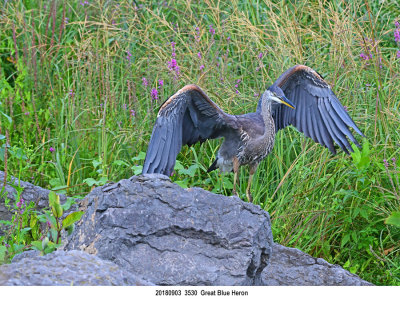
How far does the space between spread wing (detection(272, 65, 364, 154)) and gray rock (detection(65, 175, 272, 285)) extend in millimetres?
1526

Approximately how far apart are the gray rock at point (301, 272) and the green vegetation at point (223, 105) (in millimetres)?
460

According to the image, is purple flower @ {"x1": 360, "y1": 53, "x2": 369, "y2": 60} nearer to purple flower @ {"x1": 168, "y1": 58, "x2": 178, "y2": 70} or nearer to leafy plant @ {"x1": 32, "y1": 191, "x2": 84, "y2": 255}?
purple flower @ {"x1": 168, "y1": 58, "x2": 178, "y2": 70}

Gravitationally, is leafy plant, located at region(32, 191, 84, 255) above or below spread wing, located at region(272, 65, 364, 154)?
below

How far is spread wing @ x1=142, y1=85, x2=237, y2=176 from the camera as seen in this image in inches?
168

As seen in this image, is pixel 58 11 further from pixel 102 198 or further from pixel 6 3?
pixel 102 198

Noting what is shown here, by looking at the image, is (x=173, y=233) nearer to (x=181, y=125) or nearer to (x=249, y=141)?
(x=181, y=125)

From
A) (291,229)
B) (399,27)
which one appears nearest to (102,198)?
(291,229)

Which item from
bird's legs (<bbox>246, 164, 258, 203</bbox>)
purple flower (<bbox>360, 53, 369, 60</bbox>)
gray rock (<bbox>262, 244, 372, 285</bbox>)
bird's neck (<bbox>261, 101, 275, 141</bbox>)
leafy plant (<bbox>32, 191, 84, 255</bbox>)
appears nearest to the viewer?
leafy plant (<bbox>32, 191, 84, 255</bbox>)

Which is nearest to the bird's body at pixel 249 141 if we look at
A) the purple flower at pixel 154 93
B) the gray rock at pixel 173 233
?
the purple flower at pixel 154 93

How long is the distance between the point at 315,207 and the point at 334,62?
123 centimetres

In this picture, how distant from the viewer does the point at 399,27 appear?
17.2 feet

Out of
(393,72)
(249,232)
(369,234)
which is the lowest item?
(369,234)

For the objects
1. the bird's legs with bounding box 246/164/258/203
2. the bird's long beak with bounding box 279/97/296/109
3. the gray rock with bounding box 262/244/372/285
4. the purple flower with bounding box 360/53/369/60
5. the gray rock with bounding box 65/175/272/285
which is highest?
the purple flower with bounding box 360/53/369/60

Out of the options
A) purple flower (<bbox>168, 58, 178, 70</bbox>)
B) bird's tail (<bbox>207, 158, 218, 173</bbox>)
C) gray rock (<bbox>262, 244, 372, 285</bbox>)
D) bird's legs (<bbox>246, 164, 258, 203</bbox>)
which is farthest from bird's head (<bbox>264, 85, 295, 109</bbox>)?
gray rock (<bbox>262, 244, 372, 285</bbox>)
